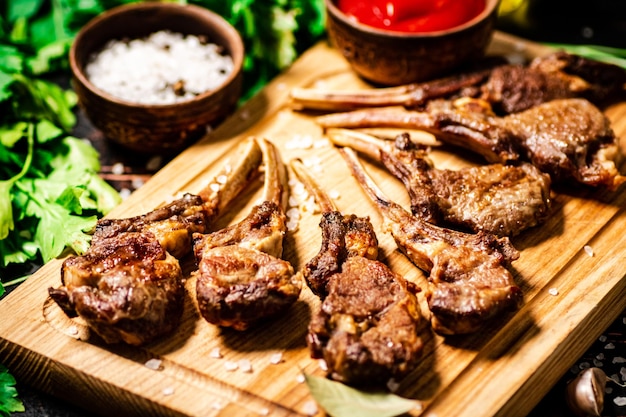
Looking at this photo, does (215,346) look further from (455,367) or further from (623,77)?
(623,77)

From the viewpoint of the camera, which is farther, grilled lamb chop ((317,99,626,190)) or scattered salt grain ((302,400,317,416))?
grilled lamb chop ((317,99,626,190))

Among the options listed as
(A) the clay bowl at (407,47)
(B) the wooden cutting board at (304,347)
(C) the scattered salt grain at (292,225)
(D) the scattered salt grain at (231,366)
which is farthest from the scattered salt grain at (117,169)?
(D) the scattered salt grain at (231,366)

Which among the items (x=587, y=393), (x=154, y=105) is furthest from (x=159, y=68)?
(x=587, y=393)

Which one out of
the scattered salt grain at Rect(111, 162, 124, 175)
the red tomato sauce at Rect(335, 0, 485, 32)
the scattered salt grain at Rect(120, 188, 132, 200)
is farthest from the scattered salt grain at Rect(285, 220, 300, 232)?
the red tomato sauce at Rect(335, 0, 485, 32)

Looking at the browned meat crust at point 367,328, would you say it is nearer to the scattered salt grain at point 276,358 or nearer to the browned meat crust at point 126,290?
the scattered salt grain at point 276,358

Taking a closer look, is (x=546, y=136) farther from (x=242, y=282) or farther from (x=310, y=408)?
(x=310, y=408)

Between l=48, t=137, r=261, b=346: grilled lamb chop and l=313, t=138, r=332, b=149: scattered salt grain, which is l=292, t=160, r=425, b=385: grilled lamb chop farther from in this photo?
l=313, t=138, r=332, b=149: scattered salt grain
